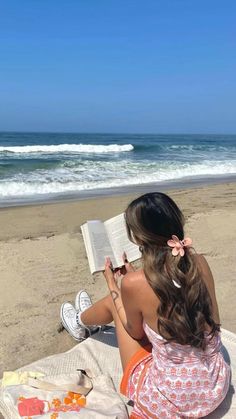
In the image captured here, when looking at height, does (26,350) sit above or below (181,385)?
below

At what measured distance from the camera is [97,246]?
2943 mm

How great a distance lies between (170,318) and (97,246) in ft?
3.03

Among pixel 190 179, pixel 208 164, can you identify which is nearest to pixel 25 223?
pixel 190 179

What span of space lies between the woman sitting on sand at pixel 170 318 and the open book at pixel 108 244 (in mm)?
511

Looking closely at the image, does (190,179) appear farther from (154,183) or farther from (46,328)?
(46,328)

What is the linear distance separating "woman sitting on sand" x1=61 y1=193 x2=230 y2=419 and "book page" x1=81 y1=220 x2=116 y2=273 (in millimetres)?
525

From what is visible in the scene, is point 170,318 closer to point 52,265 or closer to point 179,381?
point 179,381

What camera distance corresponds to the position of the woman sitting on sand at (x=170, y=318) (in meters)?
2.12

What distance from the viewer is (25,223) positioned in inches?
256

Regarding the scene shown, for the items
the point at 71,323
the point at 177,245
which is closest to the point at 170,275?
the point at 177,245

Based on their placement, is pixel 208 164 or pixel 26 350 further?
pixel 208 164

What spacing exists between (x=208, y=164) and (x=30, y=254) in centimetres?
1397

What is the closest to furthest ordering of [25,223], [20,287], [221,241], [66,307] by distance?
1. [66,307]
2. [20,287]
3. [221,241]
4. [25,223]

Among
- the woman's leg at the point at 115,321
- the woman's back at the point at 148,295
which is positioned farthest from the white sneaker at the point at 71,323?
the woman's back at the point at 148,295
